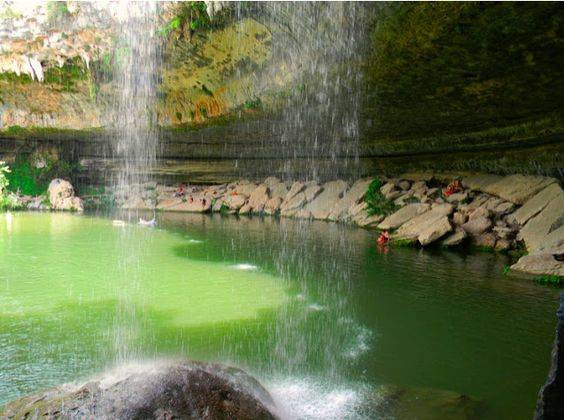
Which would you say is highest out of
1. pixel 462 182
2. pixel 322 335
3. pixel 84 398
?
pixel 462 182

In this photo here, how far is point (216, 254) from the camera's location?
10.7m

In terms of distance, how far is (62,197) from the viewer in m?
21.0

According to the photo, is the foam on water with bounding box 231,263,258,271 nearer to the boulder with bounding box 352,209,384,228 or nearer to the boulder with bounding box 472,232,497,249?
the boulder with bounding box 472,232,497,249

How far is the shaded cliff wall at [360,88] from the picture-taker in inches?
280

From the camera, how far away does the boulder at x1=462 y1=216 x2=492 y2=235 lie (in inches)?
449

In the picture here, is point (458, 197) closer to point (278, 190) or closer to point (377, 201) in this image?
point (377, 201)

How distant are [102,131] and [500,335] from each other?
52.6ft

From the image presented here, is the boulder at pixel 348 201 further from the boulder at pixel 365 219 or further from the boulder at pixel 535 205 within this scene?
the boulder at pixel 535 205

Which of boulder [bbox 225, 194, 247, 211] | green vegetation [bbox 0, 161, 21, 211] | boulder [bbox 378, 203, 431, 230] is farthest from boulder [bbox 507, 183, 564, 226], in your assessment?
green vegetation [bbox 0, 161, 21, 211]

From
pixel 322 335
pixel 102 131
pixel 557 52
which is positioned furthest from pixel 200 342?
pixel 102 131

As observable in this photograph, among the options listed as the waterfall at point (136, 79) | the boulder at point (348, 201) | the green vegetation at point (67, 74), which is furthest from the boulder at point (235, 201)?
the green vegetation at point (67, 74)

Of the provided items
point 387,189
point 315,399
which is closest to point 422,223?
point 387,189

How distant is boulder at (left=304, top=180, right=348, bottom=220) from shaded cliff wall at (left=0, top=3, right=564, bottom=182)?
1143 millimetres

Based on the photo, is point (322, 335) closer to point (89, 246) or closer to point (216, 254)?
point (216, 254)
